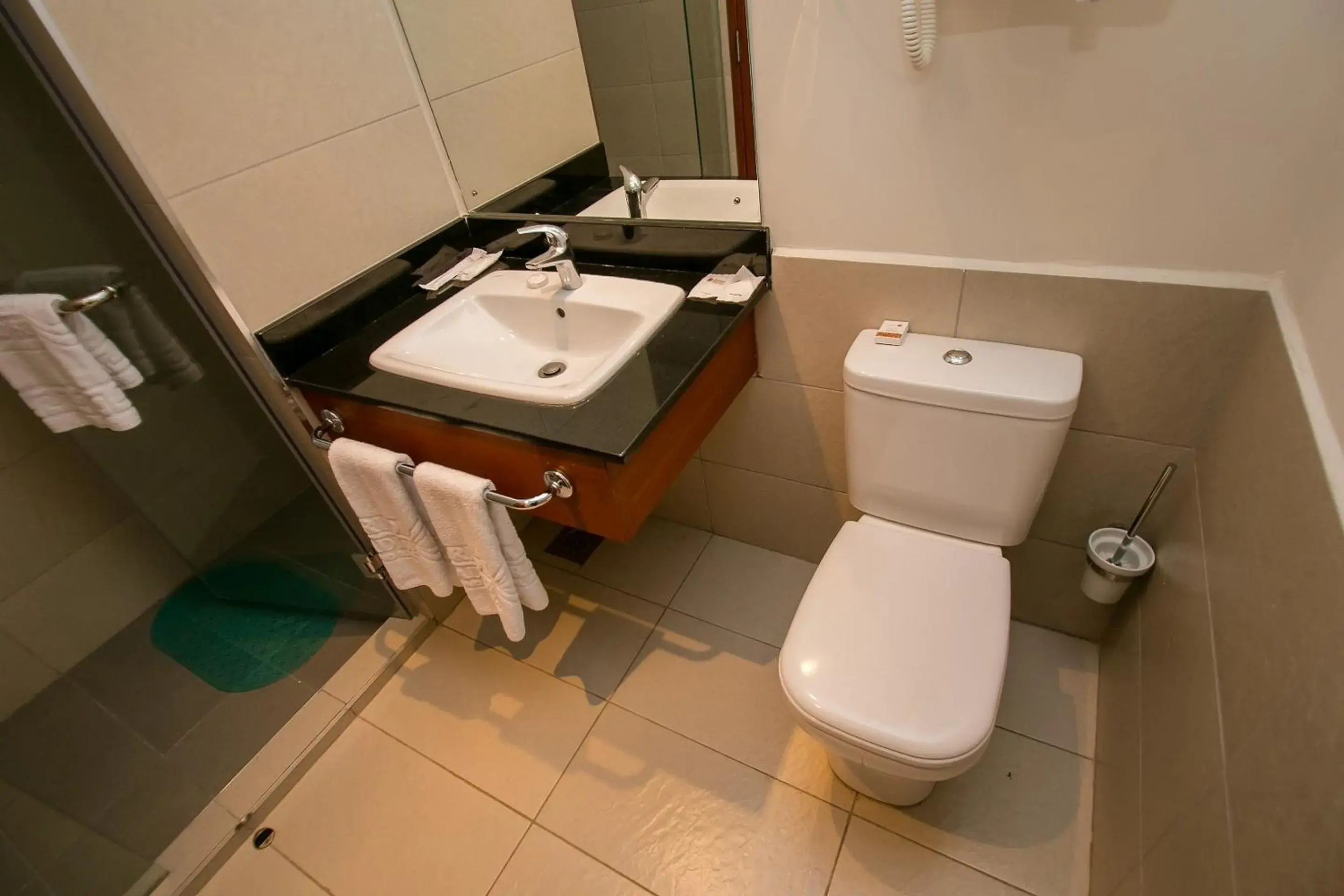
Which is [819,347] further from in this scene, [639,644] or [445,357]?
[639,644]

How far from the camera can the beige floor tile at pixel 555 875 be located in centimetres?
123

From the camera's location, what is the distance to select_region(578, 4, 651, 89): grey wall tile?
1298 mm

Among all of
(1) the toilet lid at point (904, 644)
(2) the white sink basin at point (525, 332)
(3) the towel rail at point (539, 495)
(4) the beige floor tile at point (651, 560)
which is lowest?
(4) the beige floor tile at point (651, 560)

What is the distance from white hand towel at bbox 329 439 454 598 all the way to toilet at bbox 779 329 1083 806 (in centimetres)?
72

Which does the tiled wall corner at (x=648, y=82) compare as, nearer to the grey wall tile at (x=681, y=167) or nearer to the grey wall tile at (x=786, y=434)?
the grey wall tile at (x=681, y=167)

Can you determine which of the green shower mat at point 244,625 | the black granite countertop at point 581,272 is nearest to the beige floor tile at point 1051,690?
the black granite countertop at point 581,272

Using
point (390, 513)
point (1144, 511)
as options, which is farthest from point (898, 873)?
point (390, 513)

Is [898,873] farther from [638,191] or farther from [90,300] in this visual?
[90,300]

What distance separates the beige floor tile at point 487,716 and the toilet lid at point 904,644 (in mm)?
693

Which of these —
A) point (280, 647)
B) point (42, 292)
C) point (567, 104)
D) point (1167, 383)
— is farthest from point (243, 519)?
point (1167, 383)

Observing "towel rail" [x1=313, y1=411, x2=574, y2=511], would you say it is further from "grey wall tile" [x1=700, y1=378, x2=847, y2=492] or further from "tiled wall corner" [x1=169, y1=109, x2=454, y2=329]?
"grey wall tile" [x1=700, y1=378, x2=847, y2=492]

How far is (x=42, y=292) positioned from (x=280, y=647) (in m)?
0.96

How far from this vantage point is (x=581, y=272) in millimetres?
1414

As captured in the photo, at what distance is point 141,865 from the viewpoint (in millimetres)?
1310
